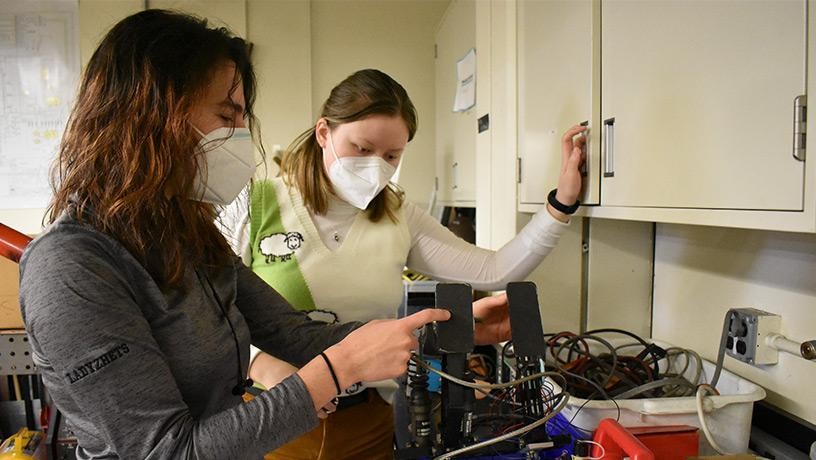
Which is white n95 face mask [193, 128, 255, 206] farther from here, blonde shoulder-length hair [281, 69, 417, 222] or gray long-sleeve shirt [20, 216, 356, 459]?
blonde shoulder-length hair [281, 69, 417, 222]

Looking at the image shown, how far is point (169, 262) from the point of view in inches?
27.1

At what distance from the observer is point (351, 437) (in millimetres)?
1063

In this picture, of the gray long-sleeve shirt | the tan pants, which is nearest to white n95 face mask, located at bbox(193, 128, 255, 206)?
the gray long-sleeve shirt

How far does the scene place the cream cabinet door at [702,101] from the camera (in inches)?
26.2

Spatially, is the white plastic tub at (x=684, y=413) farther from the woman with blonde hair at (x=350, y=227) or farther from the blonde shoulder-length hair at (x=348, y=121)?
the blonde shoulder-length hair at (x=348, y=121)

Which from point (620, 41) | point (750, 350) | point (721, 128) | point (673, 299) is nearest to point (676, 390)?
point (750, 350)

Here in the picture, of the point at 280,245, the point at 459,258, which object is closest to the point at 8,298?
the point at 280,245

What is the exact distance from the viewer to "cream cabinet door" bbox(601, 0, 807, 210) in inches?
26.2

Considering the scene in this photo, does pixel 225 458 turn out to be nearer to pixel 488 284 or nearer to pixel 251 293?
pixel 251 293

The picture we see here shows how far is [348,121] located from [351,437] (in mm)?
706

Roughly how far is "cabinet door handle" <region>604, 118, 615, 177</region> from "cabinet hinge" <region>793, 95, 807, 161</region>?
43 centimetres

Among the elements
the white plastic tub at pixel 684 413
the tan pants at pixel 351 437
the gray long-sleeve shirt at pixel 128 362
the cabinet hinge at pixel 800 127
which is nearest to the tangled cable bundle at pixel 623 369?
the white plastic tub at pixel 684 413

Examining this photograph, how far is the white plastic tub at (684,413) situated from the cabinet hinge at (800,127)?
481 mm

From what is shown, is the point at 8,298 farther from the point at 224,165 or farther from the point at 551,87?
the point at 551,87
